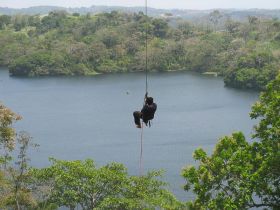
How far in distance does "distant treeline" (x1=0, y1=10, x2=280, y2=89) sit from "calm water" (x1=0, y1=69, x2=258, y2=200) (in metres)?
6.29

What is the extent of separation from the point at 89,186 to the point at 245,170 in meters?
8.47

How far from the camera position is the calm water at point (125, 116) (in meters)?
46.4

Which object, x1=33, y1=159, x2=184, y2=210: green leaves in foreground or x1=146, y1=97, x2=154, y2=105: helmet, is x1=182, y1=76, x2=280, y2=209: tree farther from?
x1=33, y1=159, x2=184, y2=210: green leaves in foreground

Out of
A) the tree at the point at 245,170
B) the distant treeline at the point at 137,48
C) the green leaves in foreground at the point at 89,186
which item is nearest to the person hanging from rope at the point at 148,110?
the tree at the point at 245,170

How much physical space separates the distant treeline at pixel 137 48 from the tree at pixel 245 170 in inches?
2797

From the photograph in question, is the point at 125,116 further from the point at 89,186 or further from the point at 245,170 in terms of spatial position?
the point at 245,170

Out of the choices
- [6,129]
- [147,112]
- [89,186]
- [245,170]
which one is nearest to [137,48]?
[6,129]

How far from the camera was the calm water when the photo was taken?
152 feet

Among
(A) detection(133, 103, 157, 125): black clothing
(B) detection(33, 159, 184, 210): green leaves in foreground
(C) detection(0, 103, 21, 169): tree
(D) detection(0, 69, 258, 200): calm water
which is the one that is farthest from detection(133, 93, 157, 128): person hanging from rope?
(D) detection(0, 69, 258, 200): calm water

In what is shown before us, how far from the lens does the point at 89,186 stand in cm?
2138

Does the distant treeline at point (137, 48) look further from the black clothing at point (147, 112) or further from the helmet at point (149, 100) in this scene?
the helmet at point (149, 100)

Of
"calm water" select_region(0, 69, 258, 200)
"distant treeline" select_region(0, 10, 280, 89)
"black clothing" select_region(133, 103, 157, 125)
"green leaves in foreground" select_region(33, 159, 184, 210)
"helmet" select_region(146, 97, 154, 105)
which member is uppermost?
"helmet" select_region(146, 97, 154, 105)

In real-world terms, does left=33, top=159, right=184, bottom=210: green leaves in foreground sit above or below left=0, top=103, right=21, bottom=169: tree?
below

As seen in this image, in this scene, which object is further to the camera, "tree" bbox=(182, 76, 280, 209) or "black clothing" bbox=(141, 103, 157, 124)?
"tree" bbox=(182, 76, 280, 209)
